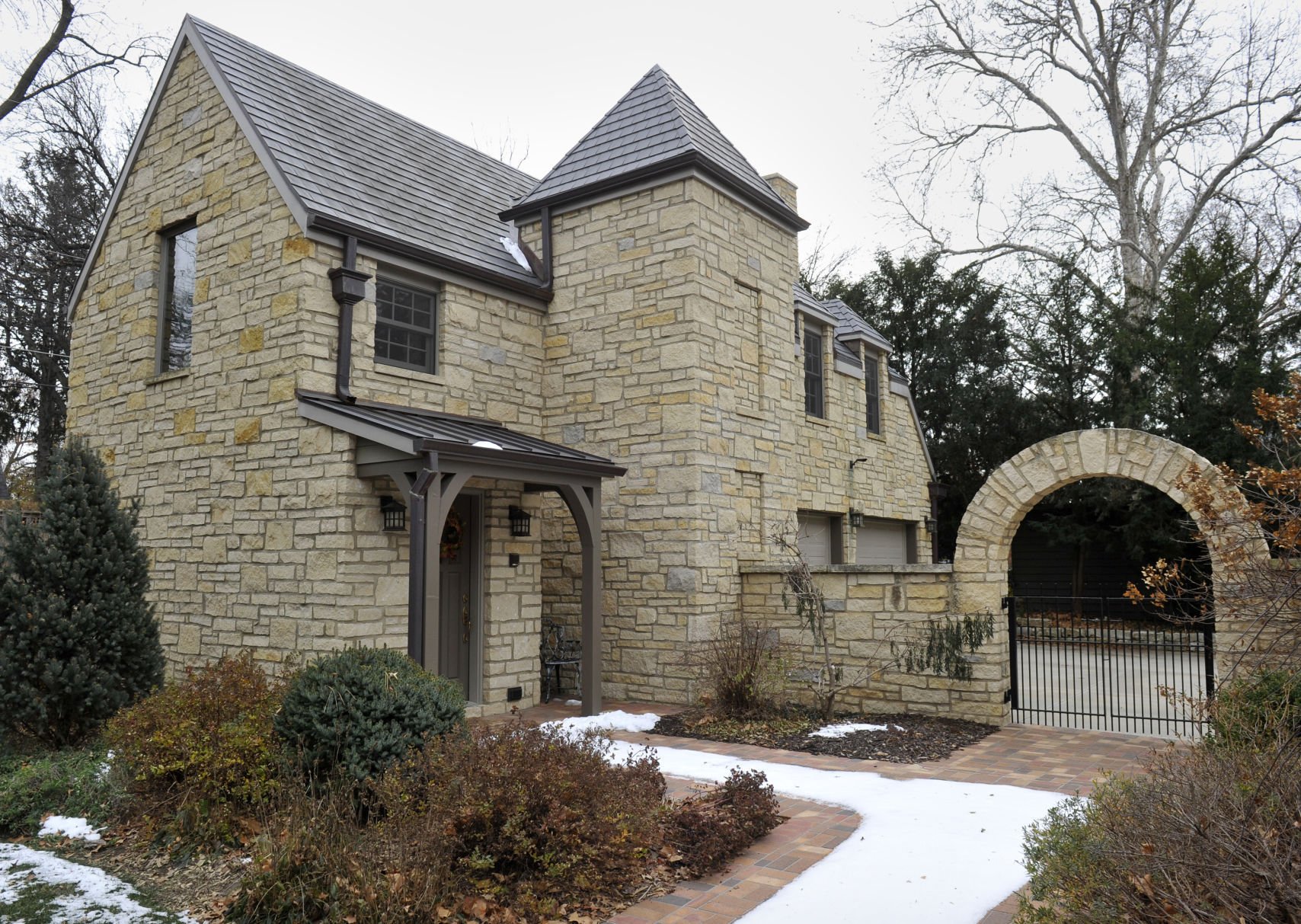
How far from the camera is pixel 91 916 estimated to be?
173 inches

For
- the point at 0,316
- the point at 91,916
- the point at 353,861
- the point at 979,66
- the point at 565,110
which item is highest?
the point at 565,110

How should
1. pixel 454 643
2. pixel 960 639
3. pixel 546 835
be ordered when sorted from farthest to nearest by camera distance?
pixel 454 643 → pixel 960 639 → pixel 546 835

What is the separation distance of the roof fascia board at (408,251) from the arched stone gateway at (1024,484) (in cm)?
591

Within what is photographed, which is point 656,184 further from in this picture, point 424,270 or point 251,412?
point 251,412

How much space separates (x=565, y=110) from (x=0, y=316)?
58.5 ft

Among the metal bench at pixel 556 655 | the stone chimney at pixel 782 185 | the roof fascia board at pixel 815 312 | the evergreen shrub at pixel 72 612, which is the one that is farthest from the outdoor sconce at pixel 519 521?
the stone chimney at pixel 782 185

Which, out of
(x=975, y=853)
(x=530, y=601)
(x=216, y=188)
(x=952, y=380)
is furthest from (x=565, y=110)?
(x=975, y=853)

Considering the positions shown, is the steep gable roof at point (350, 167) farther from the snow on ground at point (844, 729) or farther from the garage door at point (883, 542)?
the garage door at point (883, 542)

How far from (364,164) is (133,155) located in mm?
3167

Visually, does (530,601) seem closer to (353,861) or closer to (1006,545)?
(1006,545)

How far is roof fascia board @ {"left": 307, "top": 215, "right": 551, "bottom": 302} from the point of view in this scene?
911 centimetres

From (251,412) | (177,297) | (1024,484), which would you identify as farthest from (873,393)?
(177,297)

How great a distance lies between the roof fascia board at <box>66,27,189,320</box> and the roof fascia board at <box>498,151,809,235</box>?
14.1 ft

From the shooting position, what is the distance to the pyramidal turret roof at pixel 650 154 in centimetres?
1088
